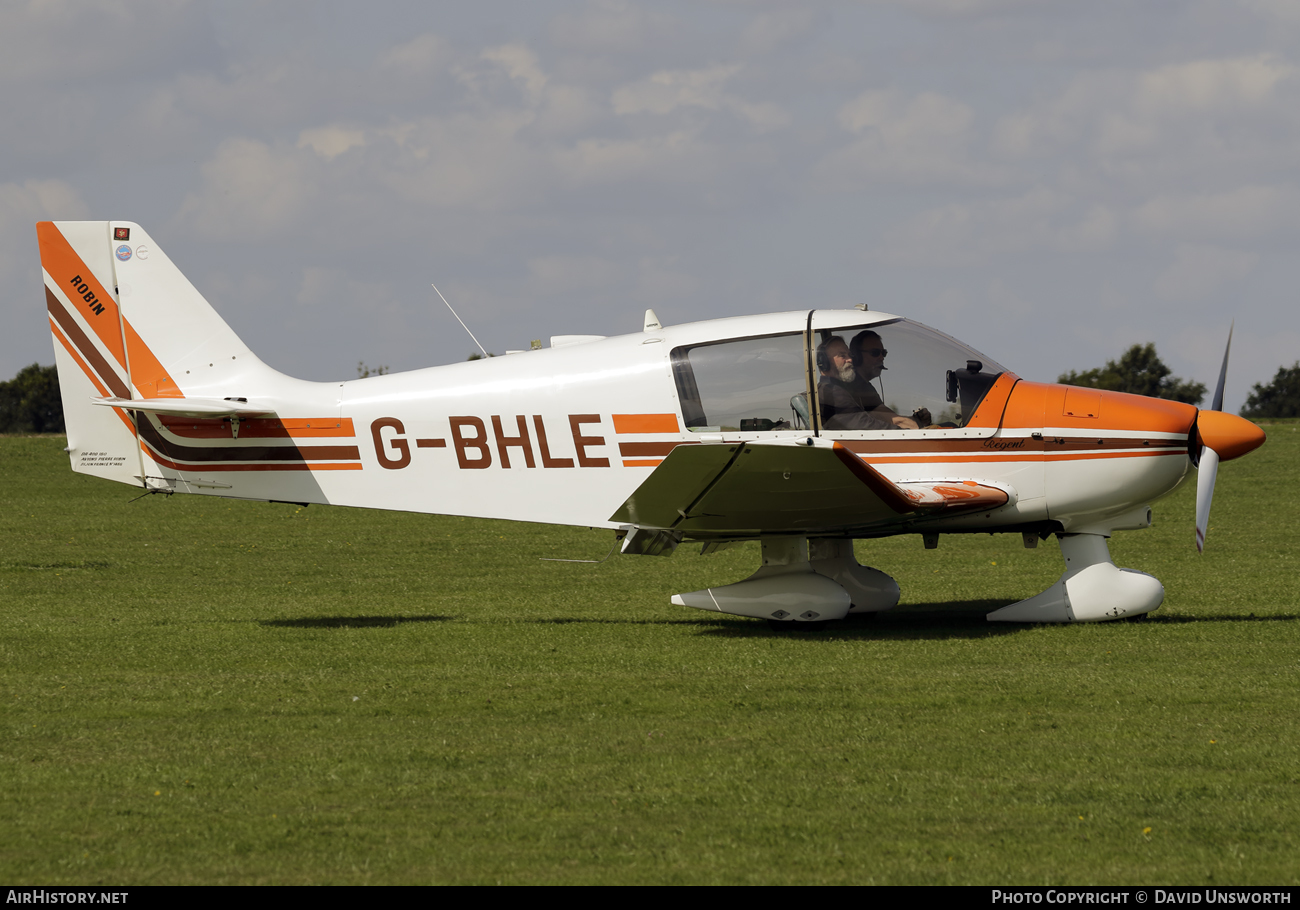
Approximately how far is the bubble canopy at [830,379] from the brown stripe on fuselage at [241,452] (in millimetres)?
2919

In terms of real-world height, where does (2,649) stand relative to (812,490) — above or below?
below

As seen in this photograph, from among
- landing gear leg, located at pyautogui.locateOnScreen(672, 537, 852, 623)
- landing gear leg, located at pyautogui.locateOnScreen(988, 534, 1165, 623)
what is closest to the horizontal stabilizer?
landing gear leg, located at pyautogui.locateOnScreen(672, 537, 852, 623)

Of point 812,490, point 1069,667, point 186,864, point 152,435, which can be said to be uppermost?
point 152,435

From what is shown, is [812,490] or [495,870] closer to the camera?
[495,870]

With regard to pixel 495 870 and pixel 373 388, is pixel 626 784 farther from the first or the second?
pixel 373 388

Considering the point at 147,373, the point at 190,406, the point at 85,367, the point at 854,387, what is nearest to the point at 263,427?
the point at 190,406

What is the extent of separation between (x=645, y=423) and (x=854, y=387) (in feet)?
5.47

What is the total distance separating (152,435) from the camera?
33.4ft

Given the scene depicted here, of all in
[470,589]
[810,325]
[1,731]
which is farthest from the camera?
[470,589]

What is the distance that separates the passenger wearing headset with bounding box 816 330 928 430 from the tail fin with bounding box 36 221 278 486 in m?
4.73

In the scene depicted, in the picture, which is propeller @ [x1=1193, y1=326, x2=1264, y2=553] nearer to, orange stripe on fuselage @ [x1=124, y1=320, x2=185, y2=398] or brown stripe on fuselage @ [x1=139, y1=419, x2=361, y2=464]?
brown stripe on fuselage @ [x1=139, y1=419, x2=361, y2=464]

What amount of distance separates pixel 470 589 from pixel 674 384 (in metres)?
4.24

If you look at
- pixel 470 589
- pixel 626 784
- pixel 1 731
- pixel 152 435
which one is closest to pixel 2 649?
pixel 152 435

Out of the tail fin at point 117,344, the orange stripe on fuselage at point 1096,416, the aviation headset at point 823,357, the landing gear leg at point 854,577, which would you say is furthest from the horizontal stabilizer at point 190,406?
the orange stripe on fuselage at point 1096,416
